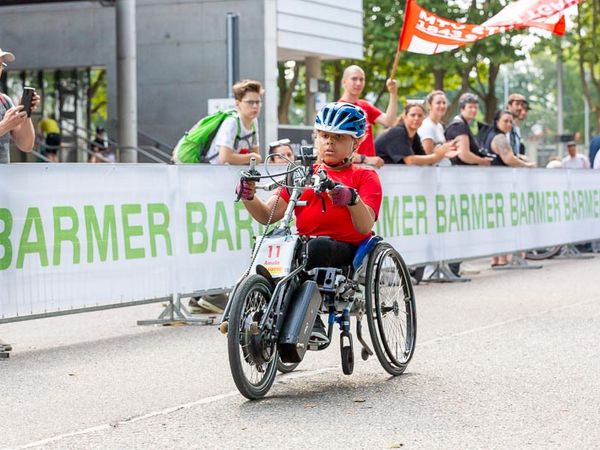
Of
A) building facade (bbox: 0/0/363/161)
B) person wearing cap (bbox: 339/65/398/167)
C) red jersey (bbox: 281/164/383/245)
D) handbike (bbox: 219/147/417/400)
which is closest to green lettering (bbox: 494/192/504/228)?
person wearing cap (bbox: 339/65/398/167)

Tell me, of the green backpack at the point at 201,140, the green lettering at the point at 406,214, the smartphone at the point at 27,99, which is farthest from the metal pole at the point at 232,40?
the smartphone at the point at 27,99

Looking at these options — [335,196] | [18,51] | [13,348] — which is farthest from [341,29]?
[335,196]

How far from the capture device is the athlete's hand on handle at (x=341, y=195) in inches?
305

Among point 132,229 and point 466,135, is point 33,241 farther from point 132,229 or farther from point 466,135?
point 466,135

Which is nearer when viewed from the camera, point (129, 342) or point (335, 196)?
point (335, 196)

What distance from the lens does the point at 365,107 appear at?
14.6 metres

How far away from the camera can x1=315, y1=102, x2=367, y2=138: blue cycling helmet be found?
808cm

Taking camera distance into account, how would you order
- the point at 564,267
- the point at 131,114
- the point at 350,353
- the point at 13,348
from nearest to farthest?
the point at 350,353 → the point at 13,348 → the point at 564,267 → the point at 131,114

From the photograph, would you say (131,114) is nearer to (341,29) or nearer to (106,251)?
(341,29)

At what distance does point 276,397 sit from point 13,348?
3.31 meters

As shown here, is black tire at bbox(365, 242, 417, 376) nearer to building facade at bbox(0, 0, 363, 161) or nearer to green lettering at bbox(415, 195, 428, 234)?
green lettering at bbox(415, 195, 428, 234)

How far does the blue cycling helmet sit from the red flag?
27.5ft

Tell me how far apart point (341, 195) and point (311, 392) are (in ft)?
3.77

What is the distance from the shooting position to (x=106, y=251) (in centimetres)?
1116
